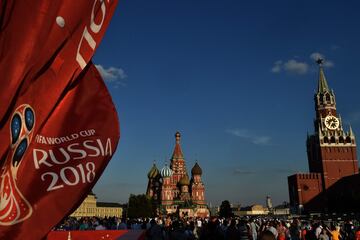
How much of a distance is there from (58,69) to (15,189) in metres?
1.02

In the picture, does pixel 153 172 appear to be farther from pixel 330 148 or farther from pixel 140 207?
pixel 330 148

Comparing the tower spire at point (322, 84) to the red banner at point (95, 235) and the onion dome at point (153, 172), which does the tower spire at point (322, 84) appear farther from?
the red banner at point (95, 235)

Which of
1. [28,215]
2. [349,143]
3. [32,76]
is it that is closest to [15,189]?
[28,215]

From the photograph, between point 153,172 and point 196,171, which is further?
point 153,172

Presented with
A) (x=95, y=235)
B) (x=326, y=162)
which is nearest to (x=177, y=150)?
(x=326, y=162)

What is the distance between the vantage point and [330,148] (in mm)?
96750

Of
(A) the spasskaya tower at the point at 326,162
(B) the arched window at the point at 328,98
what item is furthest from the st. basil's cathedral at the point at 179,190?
(B) the arched window at the point at 328,98

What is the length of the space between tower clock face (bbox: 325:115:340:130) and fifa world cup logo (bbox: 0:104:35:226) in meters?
104

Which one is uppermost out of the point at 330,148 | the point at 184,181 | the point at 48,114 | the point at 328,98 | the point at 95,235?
the point at 328,98

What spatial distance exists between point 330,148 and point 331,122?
7.81 metres

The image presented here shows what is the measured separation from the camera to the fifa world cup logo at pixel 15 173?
3125mm

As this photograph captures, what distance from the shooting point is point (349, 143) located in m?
97.9

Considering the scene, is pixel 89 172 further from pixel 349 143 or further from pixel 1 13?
pixel 349 143

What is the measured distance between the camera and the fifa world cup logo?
3.12 metres
